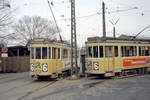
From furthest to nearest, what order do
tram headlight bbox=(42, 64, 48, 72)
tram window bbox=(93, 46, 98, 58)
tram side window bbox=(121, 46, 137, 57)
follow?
tram side window bbox=(121, 46, 137, 57) < tram window bbox=(93, 46, 98, 58) < tram headlight bbox=(42, 64, 48, 72)

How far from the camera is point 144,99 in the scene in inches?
307

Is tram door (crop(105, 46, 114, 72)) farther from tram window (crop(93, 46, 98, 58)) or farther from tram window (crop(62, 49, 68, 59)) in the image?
tram window (crop(62, 49, 68, 59))

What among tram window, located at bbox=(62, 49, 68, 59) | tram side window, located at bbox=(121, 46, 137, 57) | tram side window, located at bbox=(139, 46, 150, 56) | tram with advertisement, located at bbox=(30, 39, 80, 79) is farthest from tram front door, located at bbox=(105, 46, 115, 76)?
tram with advertisement, located at bbox=(30, 39, 80, 79)

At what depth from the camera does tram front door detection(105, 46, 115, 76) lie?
→ 45.6 ft

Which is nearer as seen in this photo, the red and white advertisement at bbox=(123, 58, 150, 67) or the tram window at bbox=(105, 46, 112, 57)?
the tram window at bbox=(105, 46, 112, 57)

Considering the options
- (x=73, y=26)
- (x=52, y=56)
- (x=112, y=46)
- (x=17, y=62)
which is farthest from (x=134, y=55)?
(x=17, y=62)

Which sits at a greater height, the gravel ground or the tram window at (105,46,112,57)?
the tram window at (105,46,112,57)

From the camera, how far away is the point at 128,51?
15.3 m

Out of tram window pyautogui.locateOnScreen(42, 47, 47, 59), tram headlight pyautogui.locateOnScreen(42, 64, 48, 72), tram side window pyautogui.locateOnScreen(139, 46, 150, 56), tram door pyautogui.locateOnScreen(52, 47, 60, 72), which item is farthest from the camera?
tram side window pyautogui.locateOnScreen(139, 46, 150, 56)

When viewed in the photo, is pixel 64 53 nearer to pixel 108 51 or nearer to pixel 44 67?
pixel 44 67

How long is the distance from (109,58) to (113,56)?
0.42 m

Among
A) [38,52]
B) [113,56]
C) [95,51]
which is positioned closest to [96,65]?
[95,51]

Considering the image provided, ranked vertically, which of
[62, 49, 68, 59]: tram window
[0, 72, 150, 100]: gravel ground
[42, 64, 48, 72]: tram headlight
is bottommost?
[0, 72, 150, 100]: gravel ground

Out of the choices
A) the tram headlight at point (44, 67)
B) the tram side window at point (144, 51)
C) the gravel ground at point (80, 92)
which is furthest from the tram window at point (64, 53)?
the tram side window at point (144, 51)
